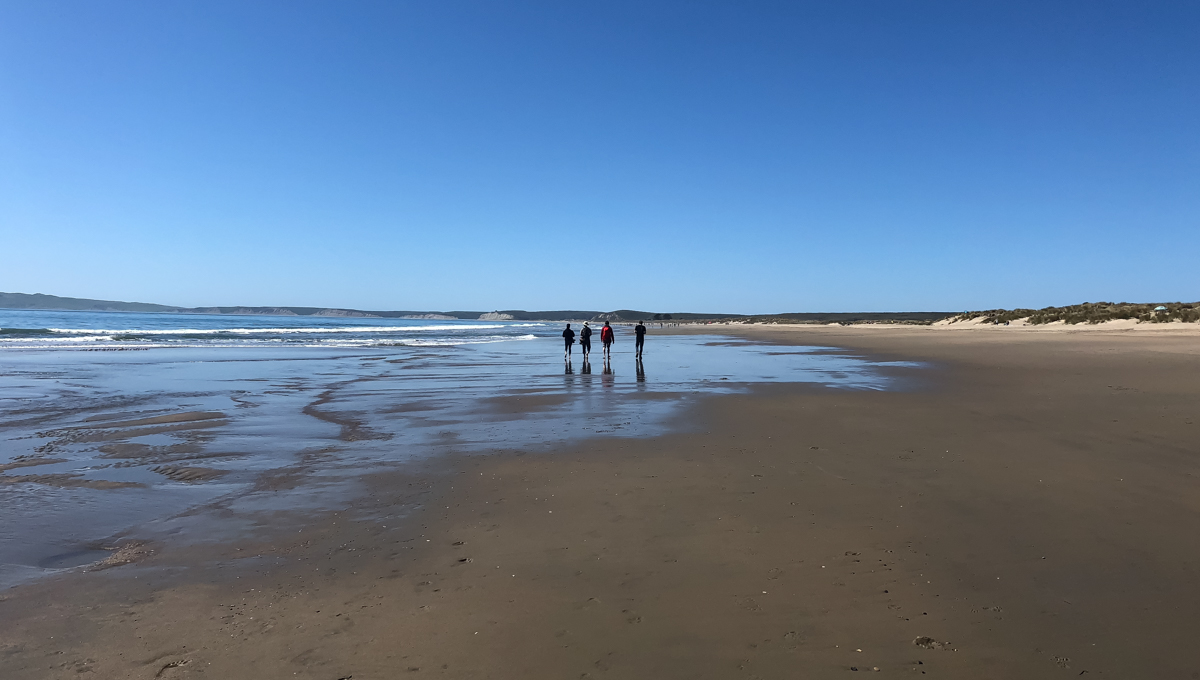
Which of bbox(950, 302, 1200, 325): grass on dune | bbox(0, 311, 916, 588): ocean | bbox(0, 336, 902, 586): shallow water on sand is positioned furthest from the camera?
bbox(950, 302, 1200, 325): grass on dune

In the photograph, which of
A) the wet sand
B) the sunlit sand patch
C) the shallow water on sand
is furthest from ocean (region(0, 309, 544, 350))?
the wet sand

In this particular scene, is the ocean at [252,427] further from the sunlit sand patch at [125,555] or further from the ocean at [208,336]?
the ocean at [208,336]

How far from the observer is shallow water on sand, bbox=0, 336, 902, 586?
6254 millimetres

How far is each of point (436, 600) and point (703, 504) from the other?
286 cm

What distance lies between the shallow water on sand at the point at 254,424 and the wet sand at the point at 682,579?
3.48 ft

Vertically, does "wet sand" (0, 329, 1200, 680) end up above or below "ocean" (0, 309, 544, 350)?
below

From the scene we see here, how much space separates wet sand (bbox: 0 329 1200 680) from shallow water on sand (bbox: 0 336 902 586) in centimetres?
106

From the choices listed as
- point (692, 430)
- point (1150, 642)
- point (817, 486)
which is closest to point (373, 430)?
point (692, 430)

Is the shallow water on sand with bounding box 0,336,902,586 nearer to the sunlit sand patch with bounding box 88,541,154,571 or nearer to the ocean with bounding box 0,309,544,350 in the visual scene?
the sunlit sand patch with bounding box 88,541,154,571

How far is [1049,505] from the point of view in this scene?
5.83 m

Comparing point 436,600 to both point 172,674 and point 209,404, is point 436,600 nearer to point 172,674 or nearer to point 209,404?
point 172,674

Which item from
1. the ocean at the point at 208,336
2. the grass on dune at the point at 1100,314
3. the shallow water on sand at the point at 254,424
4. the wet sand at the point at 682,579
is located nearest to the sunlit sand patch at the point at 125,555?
the wet sand at the point at 682,579

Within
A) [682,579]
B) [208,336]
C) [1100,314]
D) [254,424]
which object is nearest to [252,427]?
[254,424]

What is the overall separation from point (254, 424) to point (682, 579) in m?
9.04
